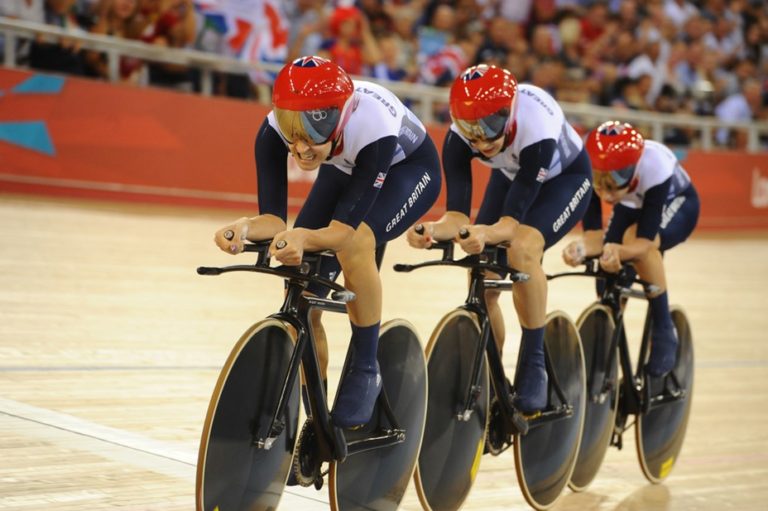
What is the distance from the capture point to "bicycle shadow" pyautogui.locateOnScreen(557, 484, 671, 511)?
4195 mm

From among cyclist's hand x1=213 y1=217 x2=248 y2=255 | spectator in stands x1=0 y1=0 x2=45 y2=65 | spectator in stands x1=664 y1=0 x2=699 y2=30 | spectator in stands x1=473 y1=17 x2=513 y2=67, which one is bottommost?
spectator in stands x1=664 y1=0 x2=699 y2=30

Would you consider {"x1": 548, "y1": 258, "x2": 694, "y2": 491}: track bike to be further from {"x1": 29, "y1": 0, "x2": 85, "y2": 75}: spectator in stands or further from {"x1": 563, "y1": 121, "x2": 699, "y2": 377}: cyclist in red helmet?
{"x1": 29, "y1": 0, "x2": 85, "y2": 75}: spectator in stands

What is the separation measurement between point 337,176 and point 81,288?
3526 mm

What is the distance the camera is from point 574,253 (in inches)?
169

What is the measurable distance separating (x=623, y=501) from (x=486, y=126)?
62.5 inches

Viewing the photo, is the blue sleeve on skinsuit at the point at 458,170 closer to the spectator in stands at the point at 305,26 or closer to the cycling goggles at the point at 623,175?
the cycling goggles at the point at 623,175

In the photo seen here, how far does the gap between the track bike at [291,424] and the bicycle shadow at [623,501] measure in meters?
0.96

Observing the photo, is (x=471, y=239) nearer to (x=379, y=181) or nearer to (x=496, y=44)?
(x=379, y=181)

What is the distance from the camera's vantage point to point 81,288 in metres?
6.55

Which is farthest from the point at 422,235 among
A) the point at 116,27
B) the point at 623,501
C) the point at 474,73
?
the point at 116,27

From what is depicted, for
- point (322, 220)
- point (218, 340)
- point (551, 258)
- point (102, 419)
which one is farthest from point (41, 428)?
point (551, 258)

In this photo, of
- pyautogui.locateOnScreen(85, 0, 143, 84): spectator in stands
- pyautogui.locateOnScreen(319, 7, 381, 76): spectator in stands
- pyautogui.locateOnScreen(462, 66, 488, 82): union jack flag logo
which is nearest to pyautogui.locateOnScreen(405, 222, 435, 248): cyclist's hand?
pyautogui.locateOnScreen(462, 66, 488, 82): union jack flag logo

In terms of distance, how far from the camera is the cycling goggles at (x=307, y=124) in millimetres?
2916

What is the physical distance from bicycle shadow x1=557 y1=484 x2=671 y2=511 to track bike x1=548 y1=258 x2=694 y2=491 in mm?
78
